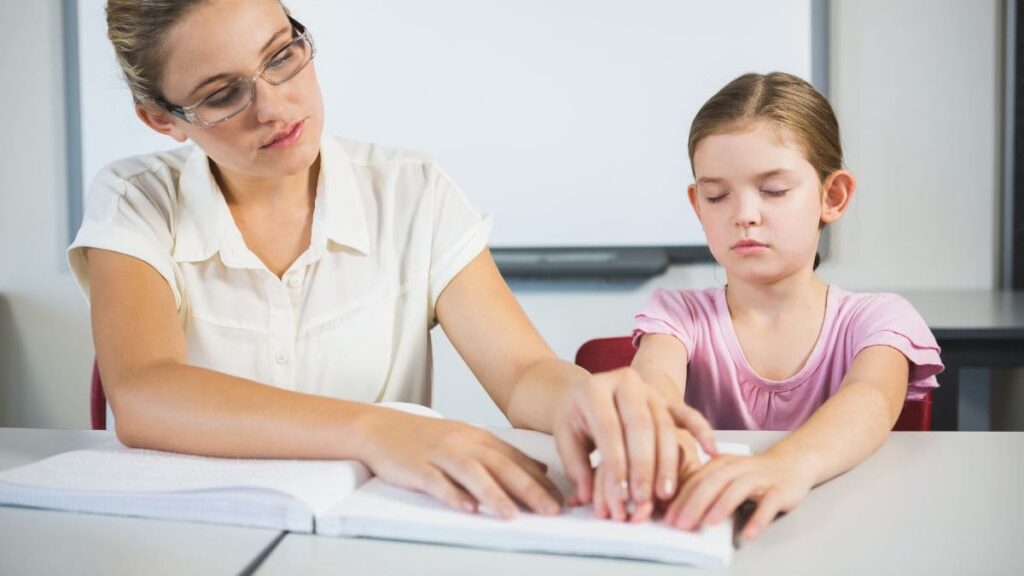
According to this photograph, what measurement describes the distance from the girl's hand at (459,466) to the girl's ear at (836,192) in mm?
667

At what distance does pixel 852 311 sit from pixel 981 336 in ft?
2.65

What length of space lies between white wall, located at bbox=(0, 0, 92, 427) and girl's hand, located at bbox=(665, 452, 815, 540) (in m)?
2.61

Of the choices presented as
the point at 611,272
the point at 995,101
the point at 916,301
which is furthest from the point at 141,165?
the point at 995,101

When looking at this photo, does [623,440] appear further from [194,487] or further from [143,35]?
[143,35]

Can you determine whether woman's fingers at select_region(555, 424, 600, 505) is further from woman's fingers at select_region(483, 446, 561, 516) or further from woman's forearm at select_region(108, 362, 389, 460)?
woman's forearm at select_region(108, 362, 389, 460)

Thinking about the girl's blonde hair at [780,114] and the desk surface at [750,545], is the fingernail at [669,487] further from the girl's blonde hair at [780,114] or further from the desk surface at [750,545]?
the girl's blonde hair at [780,114]

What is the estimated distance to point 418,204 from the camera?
4.29ft

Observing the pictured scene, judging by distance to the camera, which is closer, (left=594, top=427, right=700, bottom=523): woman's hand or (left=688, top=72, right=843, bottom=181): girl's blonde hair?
(left=594, top=427, right=700, bottom=523): woman's hand

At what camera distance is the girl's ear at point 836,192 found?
4.19 feet

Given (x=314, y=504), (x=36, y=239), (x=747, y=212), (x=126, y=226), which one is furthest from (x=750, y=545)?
(x=36, y=239)

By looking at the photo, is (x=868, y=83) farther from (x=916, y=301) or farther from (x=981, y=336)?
(x=981, y=336)

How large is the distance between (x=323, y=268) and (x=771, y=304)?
0.59 m

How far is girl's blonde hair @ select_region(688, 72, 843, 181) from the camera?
4.06 feet

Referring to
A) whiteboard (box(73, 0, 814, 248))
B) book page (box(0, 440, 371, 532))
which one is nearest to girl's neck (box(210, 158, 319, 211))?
book page (box(0, 440, 371, 532))
